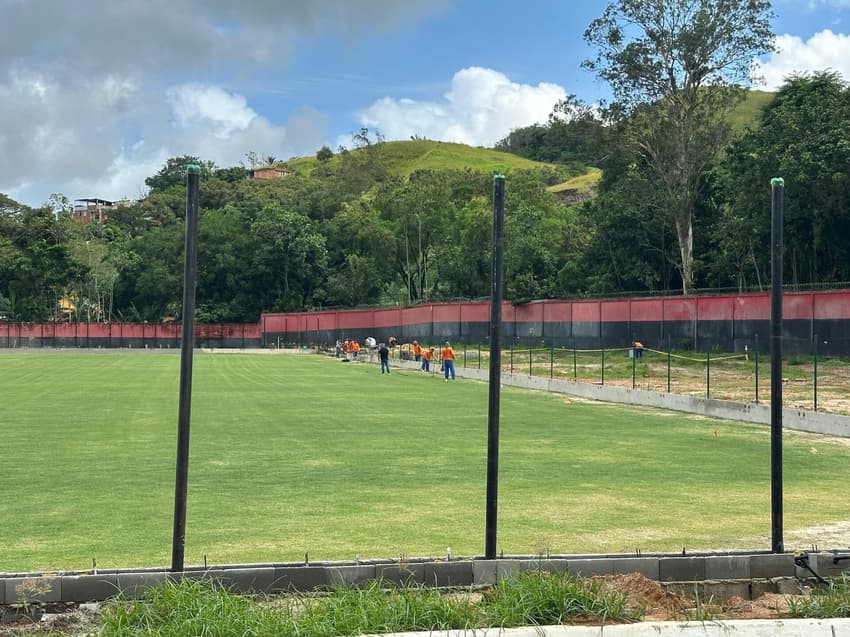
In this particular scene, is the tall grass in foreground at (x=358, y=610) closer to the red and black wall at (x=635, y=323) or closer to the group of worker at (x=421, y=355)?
the red and black wall at (x=635, y=323)

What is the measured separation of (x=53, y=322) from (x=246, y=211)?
84.5ft

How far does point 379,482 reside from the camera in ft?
44.0

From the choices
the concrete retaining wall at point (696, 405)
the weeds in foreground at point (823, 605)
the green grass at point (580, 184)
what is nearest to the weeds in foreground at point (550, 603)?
the weeds in foreground at point (823, 605)

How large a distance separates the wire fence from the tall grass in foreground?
747 inches

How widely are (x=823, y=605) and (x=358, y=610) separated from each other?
3.27 m

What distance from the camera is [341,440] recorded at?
18594 mm

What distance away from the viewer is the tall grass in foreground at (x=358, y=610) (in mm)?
5961

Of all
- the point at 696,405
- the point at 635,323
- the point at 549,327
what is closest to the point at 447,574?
the point at 696,405

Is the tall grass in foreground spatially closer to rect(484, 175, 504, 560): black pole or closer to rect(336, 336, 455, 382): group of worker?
rect(484, 175, 504, 560): black pole

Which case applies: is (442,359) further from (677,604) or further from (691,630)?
(691,630)

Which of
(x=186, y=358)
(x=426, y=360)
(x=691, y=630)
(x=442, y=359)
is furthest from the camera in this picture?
(x=426, y=360)

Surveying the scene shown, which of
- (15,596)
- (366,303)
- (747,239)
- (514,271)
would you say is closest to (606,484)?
(15,596)

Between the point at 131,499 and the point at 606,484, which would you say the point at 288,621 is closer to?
the point at 131,499

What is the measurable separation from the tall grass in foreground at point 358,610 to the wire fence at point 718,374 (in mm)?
18962
